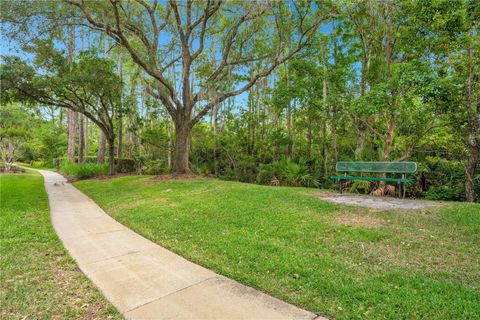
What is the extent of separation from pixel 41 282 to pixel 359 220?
446 cm

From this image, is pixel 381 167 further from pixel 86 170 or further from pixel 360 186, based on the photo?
pixel 86 170

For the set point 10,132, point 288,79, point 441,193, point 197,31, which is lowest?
point 441,193

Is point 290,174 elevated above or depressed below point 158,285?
above

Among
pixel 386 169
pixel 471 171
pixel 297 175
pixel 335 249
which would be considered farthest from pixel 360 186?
pixel 335 249

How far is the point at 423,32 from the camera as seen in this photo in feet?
23.4

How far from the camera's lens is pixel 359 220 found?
4.56m

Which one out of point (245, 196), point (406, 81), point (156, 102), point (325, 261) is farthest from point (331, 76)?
point (156, 102)

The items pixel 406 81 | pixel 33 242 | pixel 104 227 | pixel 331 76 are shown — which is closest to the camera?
pixel 33 242

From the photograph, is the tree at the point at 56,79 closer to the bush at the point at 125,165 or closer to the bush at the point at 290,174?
the bush at the point at 125,165

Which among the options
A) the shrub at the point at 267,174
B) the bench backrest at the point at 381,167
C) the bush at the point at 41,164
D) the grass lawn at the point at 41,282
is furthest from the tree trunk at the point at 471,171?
the bush at the point at 41,164

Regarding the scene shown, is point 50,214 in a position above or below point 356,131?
below

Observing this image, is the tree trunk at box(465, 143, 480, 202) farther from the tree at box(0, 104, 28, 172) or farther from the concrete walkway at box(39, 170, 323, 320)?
the tree at box(0, 104, 28, 172)

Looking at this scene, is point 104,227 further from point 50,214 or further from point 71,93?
point 71,93

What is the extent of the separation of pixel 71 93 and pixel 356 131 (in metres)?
12.8
